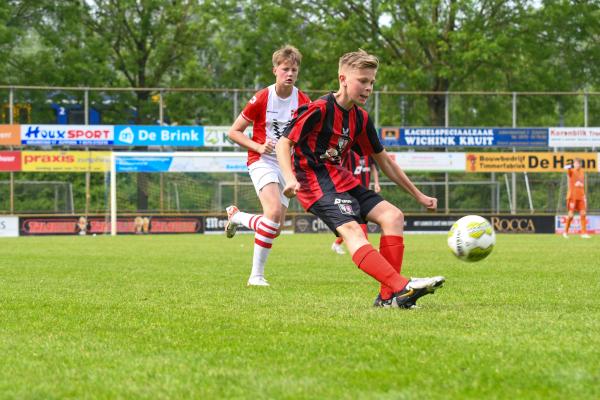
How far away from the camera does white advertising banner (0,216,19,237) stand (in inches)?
1124

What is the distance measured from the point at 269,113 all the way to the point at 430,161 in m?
21.4

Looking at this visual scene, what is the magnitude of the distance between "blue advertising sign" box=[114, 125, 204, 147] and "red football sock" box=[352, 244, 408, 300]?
970 inches

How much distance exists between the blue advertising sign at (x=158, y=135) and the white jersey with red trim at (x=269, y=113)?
21.8 m

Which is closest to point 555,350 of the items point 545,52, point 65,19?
point 545,52

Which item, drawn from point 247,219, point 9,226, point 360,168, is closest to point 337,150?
point 247,219

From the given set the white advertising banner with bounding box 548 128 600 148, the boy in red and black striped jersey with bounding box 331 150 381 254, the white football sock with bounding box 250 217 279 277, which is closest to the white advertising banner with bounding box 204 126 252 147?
the white advertising banner with bounding box 548 128 600 148

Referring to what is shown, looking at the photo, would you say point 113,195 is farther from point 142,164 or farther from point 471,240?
point 471,240

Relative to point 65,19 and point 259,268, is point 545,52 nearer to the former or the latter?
point 65,19

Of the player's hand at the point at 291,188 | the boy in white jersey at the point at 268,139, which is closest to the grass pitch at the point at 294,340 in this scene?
the boy in white jersey at the point at 268,139

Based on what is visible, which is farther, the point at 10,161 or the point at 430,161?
the point at 430,161

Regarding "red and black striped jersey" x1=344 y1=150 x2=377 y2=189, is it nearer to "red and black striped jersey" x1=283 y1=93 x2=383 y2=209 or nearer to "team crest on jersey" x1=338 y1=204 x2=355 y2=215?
"red and black striped jersey" x1=283 y1=93 x2=383 y2=209

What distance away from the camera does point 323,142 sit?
6.57m

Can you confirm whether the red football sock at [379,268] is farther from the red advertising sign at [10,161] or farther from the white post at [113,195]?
the red advertising sign at [10,161]

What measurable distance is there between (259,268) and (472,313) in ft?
10.3
